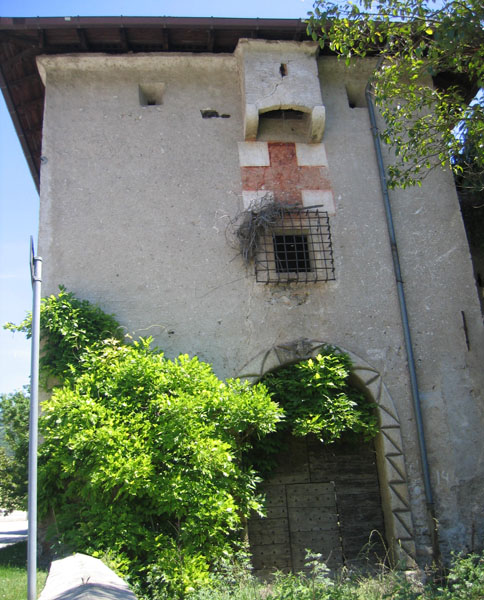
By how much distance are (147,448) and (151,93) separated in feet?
17.7

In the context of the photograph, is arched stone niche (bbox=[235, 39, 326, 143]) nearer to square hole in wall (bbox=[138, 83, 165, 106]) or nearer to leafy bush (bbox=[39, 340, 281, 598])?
square hole in wall (bbox=[138, 83, 165, 106])

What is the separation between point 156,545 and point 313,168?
540 centimetres

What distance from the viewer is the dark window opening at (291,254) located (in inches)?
329

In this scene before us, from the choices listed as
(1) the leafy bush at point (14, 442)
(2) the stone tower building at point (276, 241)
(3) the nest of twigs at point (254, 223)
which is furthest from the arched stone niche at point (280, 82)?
(1) the leafy bush at point (14, 442)

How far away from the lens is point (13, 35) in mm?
8742

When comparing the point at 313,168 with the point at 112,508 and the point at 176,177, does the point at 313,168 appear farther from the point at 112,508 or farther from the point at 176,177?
the point at 112,508

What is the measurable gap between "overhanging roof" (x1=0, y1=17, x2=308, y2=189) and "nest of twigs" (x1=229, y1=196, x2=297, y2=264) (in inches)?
101

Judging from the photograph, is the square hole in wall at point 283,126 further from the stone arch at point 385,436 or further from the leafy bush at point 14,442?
the leafy bush at point 14,442

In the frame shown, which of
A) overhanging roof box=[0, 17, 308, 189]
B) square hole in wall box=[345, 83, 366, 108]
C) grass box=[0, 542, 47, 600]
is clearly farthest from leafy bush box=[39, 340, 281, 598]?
square hole in wall box=[345, 83, 366, 108]

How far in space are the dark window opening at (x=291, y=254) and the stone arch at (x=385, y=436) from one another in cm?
101

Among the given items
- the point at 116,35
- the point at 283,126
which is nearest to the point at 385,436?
the point at 283,126

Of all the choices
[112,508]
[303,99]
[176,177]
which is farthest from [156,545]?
[303,99]

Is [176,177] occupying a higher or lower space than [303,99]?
A: lower

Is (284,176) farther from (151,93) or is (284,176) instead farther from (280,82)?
(151,93)
